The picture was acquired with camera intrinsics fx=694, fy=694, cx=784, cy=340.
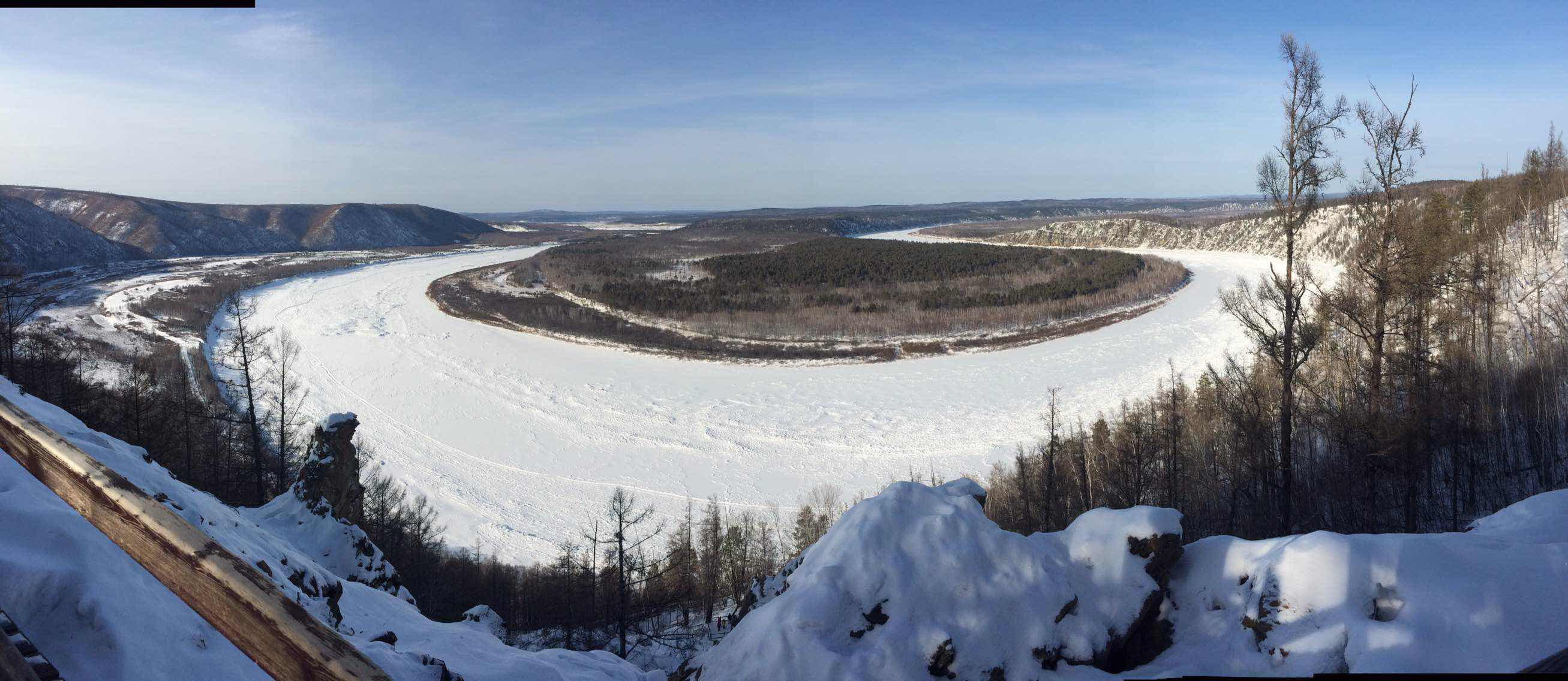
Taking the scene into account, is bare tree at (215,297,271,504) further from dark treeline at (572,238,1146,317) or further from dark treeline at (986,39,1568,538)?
dark treeline at (572,238,1146,317)

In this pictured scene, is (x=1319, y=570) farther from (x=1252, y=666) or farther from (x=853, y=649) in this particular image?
(x=853, y=649)

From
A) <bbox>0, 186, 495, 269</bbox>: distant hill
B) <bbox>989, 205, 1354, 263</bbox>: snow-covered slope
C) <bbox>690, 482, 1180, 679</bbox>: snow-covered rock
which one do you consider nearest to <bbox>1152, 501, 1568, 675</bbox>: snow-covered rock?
<bbox>690, 482, 1180, 679</bbox>: snow-covered rock

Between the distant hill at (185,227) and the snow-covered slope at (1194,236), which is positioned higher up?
the distant hill at (185,227)

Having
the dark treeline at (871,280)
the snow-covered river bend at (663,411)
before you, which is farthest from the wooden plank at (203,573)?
the dark treeline at (871,280)

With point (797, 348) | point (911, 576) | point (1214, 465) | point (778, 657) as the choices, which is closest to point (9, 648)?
point (778, 657)

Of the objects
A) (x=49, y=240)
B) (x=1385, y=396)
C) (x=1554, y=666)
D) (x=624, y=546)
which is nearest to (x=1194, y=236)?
(x=1385, y=396)

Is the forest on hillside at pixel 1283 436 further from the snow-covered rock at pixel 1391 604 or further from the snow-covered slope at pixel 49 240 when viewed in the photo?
the snow-covered slope at pixel 49 240
